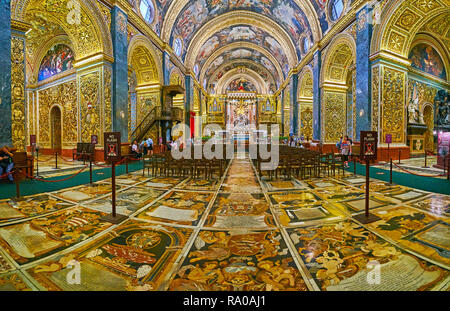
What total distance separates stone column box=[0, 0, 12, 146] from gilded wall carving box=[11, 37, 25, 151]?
18 cm

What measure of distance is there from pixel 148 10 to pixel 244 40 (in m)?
16.6

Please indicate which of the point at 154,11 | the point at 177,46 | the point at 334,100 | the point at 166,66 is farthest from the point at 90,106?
the point at 334,100

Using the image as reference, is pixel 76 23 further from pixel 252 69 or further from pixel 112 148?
pixel 252 69

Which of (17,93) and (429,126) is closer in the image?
(17,93)

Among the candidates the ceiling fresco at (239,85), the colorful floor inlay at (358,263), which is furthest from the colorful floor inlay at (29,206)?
the ceiling fresco at (239,85)

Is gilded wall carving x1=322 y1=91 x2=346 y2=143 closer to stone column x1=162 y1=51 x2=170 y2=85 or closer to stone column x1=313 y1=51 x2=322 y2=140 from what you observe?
stone column x1=313 y1=51 x2=322 y2=140

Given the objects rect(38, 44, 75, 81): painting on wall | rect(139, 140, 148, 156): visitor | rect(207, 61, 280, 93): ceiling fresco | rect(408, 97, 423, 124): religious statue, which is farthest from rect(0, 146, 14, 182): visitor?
rect(207, 61, 280, 93): ceiling fresco

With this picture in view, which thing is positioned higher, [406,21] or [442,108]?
[406,21]

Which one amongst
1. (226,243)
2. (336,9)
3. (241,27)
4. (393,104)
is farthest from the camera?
(241,27)

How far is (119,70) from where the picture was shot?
10531 mm

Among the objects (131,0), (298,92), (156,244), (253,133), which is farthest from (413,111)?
(253,133)

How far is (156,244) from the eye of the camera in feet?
8.86

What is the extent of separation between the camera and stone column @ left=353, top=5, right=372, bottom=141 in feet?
33.2

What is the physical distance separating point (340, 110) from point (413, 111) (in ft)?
13.7
